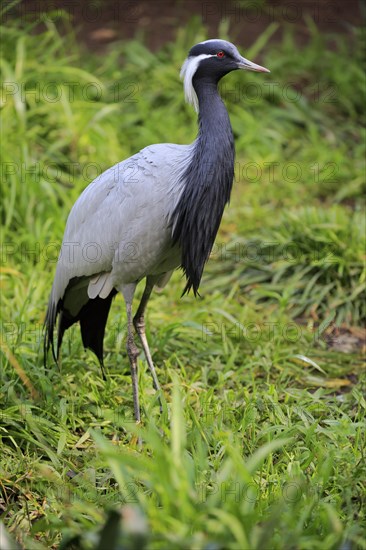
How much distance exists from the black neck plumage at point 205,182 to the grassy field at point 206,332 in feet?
2.43

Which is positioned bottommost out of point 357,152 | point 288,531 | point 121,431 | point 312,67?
point 121,431

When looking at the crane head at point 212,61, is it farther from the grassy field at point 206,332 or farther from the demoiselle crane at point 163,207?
the grassy field at point 206,332

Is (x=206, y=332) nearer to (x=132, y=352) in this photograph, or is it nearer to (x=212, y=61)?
(x=132, y=352)

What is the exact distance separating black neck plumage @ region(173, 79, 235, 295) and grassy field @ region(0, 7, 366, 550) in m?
0.74

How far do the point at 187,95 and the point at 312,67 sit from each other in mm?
4146

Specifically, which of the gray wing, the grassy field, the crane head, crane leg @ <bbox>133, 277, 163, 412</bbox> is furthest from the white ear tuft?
the grassy field

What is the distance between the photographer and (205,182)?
3.94 metres

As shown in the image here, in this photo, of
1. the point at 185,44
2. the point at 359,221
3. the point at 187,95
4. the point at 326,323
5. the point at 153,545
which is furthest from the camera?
the point at 185,44

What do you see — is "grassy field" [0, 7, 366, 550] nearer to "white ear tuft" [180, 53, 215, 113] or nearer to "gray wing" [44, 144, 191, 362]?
"gray wing" [44, 144, 191, 362]

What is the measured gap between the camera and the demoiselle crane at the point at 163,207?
3975mm

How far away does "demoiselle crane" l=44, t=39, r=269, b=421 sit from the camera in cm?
397

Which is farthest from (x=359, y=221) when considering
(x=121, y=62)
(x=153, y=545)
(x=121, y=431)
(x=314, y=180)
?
(x=153, y=545)

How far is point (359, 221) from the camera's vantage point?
5.88 metres

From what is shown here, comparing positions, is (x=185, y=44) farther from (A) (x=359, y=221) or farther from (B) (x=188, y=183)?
(B) (x=188, y=183)
